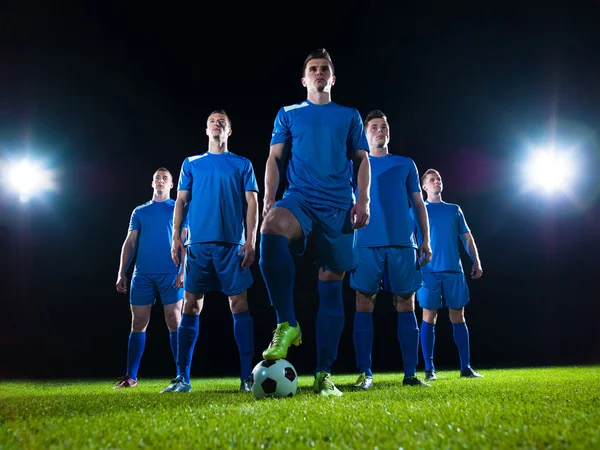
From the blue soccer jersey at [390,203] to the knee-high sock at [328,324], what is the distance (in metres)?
1.13

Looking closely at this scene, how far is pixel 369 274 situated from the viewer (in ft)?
12.5

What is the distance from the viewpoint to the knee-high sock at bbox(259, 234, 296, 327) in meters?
2.42

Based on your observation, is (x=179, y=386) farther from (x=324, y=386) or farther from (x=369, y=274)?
(x=369, y=274)

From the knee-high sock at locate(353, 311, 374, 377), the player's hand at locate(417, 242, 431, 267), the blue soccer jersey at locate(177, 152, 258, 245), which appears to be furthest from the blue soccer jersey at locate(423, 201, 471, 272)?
the blue soccer jersey at locate(177, 152, 258, 245)

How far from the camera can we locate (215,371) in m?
7.10

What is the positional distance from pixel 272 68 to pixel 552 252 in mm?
5527

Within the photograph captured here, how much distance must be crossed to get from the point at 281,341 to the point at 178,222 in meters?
1.73

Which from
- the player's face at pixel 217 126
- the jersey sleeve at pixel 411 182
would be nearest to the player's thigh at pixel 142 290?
the player's face at pixel 217 126

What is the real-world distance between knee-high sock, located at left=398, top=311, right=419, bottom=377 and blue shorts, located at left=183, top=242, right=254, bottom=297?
1.26 m

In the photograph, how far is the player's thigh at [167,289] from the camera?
4539 millimetres

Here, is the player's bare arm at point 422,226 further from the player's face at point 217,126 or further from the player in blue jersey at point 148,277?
the player in blue jersey at point 148,277

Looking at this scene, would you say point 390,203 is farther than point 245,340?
Yes

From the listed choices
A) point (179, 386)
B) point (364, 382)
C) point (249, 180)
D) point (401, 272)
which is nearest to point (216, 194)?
point (249, 180)

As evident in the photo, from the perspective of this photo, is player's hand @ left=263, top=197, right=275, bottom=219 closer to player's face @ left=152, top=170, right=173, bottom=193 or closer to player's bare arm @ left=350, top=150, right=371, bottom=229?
player's bare arm @ left=350, top=150, right=371, bottom=229
